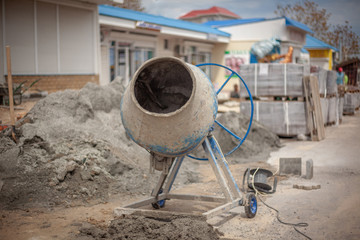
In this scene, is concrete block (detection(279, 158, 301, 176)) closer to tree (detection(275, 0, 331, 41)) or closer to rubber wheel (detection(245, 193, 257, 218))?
rubber wheel (detection(245, 193, 257, 218))

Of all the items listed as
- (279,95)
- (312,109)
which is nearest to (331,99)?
(312,109)

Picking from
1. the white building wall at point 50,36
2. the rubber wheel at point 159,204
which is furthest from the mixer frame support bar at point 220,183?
the white building wall at point 50,36

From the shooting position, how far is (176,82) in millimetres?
5652

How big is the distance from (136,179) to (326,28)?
47.6 m

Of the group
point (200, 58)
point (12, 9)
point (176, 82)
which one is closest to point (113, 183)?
point (176, 82)

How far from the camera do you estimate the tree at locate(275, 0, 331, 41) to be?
158 ft

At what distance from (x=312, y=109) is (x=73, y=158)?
301 inches

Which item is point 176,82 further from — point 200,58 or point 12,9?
point 200,58

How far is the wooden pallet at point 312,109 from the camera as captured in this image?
11.9 meters

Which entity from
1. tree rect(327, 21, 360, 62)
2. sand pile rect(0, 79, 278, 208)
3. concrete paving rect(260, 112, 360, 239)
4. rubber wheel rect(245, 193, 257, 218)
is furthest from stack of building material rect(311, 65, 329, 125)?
tree rect(327, 21, 360, 62)

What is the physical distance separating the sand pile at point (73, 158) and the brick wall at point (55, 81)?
4.18 meters

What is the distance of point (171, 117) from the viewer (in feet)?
15.2

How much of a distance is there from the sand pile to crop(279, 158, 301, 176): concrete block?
5.63 ft

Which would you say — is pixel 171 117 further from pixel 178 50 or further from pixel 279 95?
pixel 178 50
